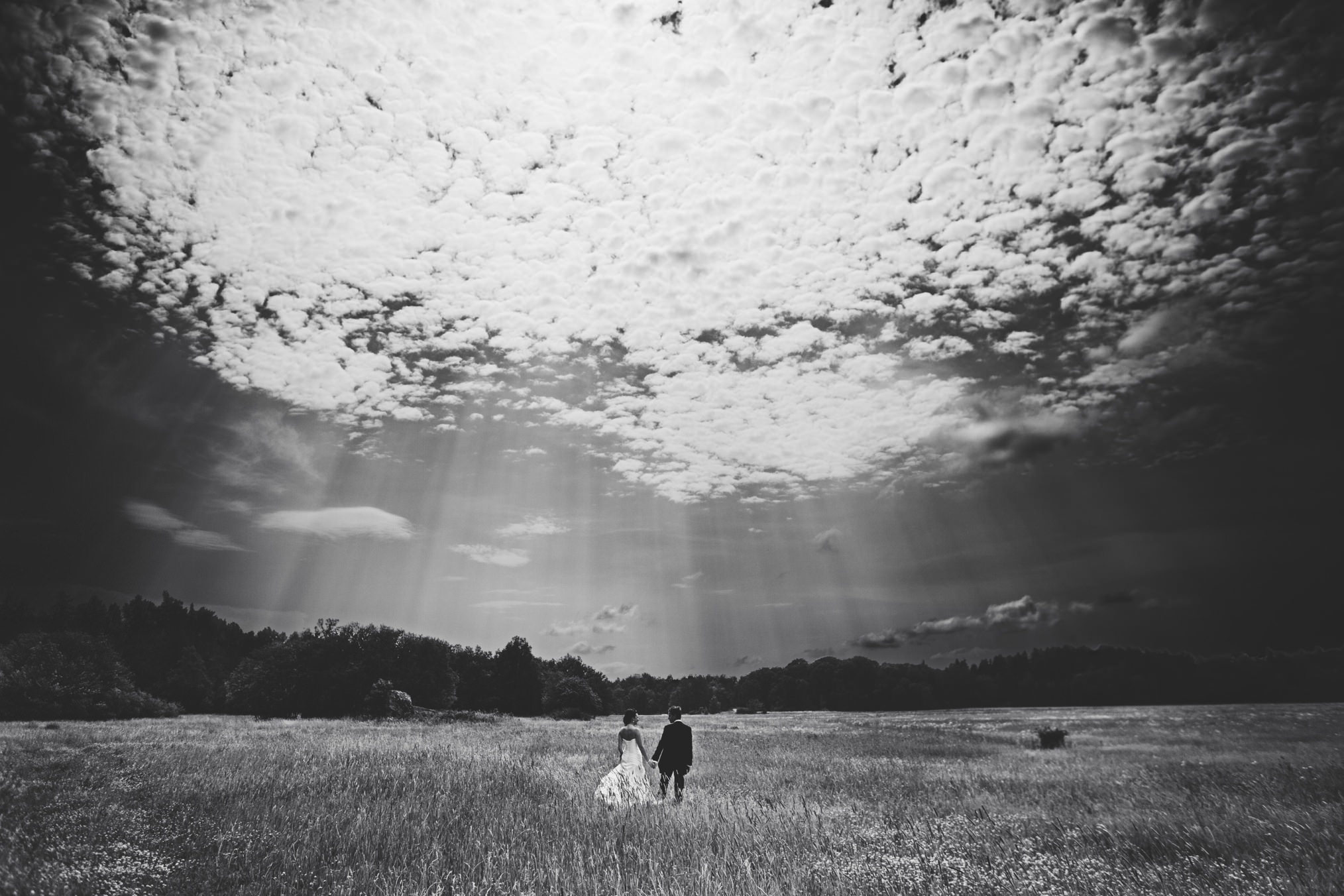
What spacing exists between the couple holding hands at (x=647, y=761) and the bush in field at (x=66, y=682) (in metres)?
50.1

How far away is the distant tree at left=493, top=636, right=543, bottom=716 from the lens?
8719 cm

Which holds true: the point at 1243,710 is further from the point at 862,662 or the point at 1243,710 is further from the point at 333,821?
the point at 862,662

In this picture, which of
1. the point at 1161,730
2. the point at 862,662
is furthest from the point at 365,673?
the point at 862,662

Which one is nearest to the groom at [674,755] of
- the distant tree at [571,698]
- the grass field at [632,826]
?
the grass field at [632,826]

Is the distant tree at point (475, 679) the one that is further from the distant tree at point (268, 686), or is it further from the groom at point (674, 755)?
the groom at point (674, 755)

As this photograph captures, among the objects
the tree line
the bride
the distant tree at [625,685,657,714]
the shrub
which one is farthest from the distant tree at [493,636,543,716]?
the bride

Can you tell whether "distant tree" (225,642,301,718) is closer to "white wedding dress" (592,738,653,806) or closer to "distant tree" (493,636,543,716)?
"distant tree" (493,636,543,716)

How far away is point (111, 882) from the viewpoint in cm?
513

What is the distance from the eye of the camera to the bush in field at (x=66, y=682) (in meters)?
39.7

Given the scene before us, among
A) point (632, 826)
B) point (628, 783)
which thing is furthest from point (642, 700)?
point (632, 826)

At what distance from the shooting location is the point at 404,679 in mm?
68375

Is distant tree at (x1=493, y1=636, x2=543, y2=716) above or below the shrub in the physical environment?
above

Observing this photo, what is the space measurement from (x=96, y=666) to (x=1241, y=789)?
211 ft

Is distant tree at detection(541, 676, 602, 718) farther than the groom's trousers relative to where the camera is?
Yes
